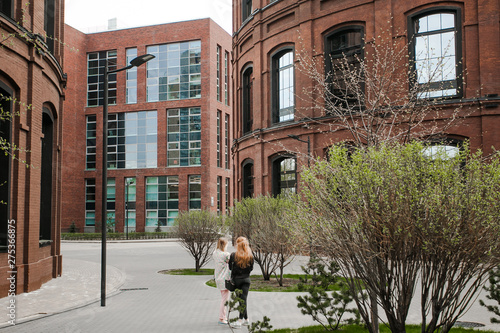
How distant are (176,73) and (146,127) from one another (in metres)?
6.98

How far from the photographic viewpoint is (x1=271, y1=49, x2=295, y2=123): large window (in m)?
27.2

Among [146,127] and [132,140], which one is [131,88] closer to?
A: [146,127]

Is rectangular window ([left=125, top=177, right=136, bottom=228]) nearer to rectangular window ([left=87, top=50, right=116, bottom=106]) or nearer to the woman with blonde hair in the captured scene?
Result: rectangular window ([left=87, top=50, right=116, bottom=106])

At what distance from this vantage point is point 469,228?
19.3 ft

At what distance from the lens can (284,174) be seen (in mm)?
27500

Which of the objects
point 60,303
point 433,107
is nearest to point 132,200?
point 433,107

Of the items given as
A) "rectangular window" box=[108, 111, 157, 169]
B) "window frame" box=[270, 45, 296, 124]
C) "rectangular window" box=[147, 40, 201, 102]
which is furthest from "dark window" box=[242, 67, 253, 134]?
"rectangular window" box=[108, 111, 157, 169]

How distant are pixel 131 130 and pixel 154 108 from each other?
3.73 m

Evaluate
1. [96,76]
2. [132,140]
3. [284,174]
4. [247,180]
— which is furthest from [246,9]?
[96,76]

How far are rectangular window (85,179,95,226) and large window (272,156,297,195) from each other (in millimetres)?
35891

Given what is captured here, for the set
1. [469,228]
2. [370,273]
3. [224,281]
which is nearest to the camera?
[469,228]

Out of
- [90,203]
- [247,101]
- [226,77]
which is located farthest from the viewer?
[226,77]

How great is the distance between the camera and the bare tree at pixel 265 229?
1490cm

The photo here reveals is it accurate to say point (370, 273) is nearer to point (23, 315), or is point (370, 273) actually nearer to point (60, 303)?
point (23, 315)
